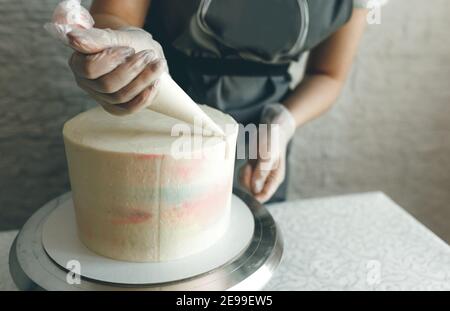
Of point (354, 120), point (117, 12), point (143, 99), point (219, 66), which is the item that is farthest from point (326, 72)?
point (143, 99)

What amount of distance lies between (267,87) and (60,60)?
56 centimetres

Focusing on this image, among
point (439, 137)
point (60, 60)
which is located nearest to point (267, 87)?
point (60, 60)

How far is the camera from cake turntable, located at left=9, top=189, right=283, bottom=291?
2.35 feet

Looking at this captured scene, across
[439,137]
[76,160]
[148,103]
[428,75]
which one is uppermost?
[148,103]

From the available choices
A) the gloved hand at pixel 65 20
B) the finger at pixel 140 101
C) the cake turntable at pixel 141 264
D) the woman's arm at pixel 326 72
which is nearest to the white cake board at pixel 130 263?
the cake turntable at pixel 141 264

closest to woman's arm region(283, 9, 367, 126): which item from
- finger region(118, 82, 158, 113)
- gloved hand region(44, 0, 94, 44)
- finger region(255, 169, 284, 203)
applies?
finger region(255, 169, 284, 203)

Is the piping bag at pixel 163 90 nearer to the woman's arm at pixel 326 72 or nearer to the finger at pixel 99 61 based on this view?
the finger at pixel 99 61

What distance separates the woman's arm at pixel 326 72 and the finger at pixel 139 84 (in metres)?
0.61

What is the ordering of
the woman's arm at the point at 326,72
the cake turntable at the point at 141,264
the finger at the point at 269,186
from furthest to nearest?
the woman's arm at the point at 326,72 < the finger at the point at 269,186 < the cake turntable at the point at 141,264

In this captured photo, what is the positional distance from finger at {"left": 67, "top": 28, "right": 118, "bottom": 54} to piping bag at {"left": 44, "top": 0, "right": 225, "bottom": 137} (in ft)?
0.04

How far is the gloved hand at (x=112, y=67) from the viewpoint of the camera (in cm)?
62

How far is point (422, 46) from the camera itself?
1.70m

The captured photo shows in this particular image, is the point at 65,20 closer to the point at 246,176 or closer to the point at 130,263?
the point at 130,263
